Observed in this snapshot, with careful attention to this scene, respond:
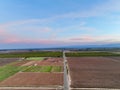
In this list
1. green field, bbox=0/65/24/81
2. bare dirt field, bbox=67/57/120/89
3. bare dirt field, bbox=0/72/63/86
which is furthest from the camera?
green field, bbox=0/65/24/81

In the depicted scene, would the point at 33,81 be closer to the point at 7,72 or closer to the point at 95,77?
the point at 95,77

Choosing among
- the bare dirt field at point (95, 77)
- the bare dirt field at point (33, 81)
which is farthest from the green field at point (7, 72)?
the bare dirt field at point (95, 77)

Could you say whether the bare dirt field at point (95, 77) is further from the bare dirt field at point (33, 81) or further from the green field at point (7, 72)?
the green field at point (7, 72)

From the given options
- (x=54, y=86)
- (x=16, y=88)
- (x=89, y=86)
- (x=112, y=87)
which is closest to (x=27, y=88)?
(x=16, y=88)

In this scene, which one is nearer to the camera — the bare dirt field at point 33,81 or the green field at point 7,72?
the bare dirt field at point 33,81

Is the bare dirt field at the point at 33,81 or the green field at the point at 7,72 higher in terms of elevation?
the green field at the point at 7,72

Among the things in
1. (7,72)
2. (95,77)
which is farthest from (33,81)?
(7,72)

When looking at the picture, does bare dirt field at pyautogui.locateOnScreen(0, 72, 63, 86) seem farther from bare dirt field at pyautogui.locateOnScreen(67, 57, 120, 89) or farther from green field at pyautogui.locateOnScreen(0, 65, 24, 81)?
green field at pyautogui.locateOnScreen(0, 65, 24, 81)

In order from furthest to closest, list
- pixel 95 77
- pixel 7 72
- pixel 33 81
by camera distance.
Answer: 1. pixel 7 72
2. pixel 95 77
3. pixel 33 81

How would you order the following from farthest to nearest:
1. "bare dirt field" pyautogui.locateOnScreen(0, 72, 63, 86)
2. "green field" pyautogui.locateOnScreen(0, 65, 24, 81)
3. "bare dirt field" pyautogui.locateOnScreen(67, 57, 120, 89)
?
"green field" pyautogui.locateOnScreen(0, 65, 24, 81) < "bare dirt field" pyautogui.locateOnScreen(0, 72, 63, 86) < "bare dirt field" pyautogui.locateOnScreen(67, 57, 120, 89)

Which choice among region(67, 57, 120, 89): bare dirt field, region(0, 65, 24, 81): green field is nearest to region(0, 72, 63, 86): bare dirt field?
region(67, 57, 120, 89): bare dirt field

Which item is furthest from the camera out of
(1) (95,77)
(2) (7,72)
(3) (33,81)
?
(2) (7,72)

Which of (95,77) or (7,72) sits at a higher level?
(7,72)
